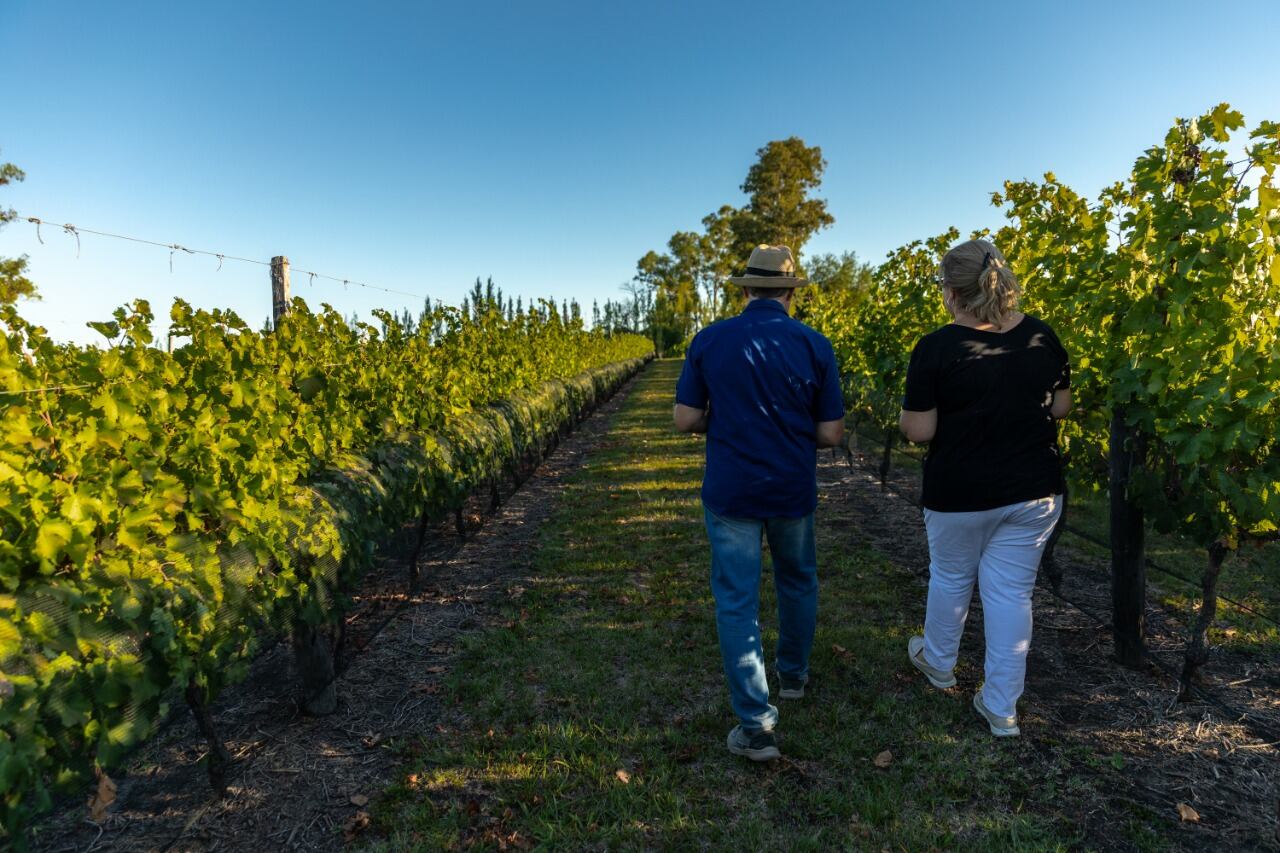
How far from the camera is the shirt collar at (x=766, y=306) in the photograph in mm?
2715

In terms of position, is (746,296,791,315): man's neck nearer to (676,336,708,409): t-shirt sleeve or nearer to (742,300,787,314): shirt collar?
(742,300,787,314): shirt collar

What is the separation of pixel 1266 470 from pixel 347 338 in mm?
6267

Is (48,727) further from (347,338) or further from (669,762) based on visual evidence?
(347,338)

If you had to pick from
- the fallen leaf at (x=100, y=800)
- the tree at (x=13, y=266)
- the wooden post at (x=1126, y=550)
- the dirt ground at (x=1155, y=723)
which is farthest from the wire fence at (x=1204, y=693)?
the tree at (x=13, y=266)

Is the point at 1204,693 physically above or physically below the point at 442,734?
above

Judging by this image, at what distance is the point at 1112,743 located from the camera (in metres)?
2.91

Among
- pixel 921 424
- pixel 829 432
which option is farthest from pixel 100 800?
pixel 921 424

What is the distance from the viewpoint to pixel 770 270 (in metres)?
2.73

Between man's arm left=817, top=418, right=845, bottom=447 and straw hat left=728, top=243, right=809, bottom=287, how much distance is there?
61 centimetres

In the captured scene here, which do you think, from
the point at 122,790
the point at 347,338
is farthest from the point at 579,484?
the point at 122,790

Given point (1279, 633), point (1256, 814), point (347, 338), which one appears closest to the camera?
point (1256, 814)

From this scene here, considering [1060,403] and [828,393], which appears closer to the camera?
[828,393]

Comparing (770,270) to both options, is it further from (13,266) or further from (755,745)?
(13,266)

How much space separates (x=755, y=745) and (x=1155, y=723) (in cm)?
198
